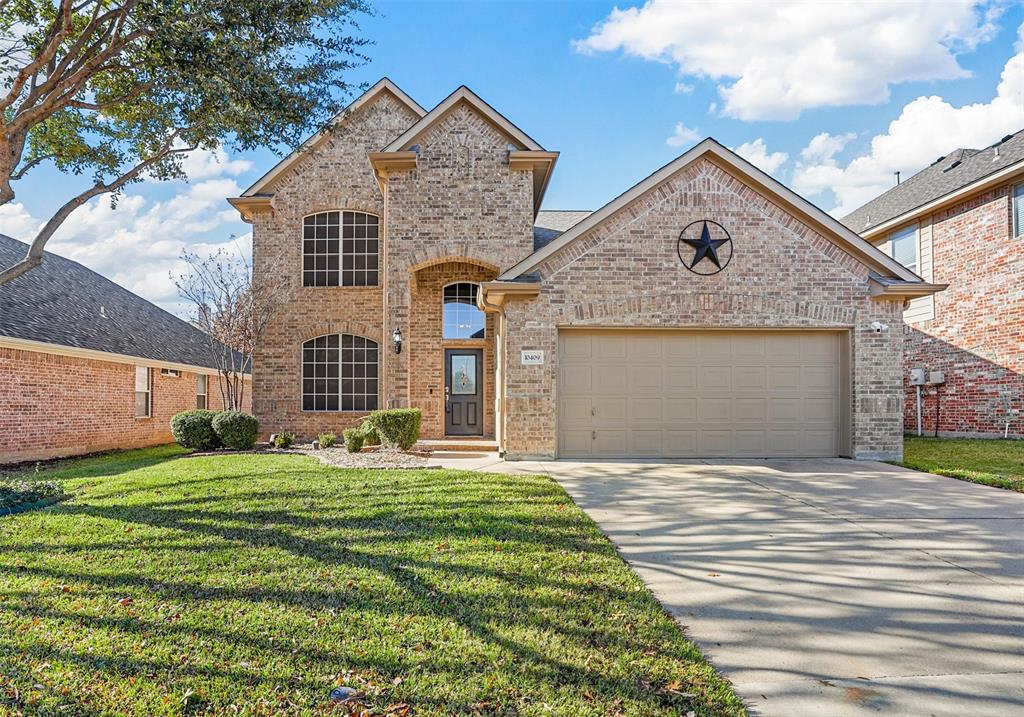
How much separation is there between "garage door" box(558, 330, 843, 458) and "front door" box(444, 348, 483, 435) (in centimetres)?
422

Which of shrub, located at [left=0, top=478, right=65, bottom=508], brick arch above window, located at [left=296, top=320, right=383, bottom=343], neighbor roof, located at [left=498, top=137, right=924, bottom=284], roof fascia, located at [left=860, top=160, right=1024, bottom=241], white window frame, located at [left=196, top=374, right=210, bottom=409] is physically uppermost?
roof fascia, located at [left=860, top=160, right=1024, bottom=241]

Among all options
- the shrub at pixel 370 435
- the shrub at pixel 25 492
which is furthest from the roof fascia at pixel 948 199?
the shrub at pixel 25 492

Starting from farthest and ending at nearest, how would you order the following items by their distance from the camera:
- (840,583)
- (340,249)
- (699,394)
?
1. (340,249)
2. (699,394)
3. (840,583)

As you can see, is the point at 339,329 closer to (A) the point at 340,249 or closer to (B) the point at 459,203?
(A) the point at 340,249

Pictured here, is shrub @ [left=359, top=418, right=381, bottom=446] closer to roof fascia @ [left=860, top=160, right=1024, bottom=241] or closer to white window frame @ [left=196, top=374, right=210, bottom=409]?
white window frame @ [left=196, top=374, right=210, bottom=409]

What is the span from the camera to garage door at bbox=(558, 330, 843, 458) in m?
11.4

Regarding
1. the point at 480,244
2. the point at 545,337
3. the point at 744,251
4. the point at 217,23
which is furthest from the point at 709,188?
the point at 217,23

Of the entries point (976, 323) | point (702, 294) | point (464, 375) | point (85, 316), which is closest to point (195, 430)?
point (85, 316)

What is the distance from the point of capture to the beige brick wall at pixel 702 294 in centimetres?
1118

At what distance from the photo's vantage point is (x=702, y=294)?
37.1ft

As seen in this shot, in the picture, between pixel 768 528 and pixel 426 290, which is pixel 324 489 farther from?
pixel 426 290

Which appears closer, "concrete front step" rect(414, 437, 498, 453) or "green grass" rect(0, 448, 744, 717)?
"green grass" rect(0, 448, 744, 717)

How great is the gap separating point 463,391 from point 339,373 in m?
3.37

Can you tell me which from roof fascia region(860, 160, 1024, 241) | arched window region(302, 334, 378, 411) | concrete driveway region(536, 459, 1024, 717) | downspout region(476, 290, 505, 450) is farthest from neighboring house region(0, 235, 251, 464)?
roof fascia region(860, 160, 1024, 241)
